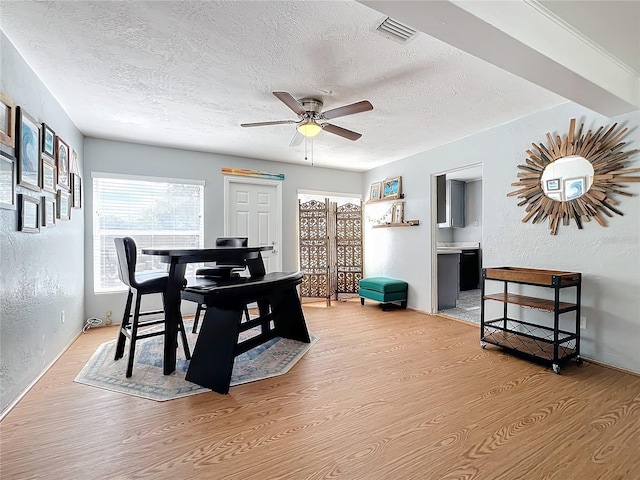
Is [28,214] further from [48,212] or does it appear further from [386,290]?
[386,290]

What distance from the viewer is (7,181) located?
6.67ft

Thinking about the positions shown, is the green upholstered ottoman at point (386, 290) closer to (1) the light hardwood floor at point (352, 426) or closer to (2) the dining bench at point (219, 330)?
(1) the light hardwood floor at point (352, 426)

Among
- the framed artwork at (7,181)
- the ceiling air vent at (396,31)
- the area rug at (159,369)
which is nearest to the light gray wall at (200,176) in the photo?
the area rug at (159,369)

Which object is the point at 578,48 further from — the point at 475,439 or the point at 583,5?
the point at 475,439

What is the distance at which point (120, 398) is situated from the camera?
2236 mm

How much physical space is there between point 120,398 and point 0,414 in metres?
0.62

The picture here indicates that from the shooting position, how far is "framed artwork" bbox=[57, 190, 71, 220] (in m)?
2.99

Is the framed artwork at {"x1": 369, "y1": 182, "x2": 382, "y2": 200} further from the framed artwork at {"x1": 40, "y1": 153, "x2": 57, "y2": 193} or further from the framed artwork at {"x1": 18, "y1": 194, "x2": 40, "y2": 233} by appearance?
the framed artwork at {"x1": 18, "y1": 194, "x2": 40, "y2": 233}

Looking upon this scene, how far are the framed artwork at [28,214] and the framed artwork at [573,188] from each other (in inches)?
175

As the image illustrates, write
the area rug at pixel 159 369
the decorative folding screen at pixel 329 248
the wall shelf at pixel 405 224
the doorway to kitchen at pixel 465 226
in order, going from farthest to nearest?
the doorway to kitchen at pixel 465 226 < the decorative folding screen at pixel 329 248 < the wall shelf at pixel 405 224 < the area rug at pixel 159 369

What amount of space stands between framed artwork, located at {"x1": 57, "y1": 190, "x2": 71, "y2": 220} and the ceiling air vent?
3.09 metres

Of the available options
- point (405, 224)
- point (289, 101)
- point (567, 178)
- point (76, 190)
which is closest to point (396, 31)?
point (289, 101)

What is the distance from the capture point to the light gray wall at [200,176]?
4.06 meters

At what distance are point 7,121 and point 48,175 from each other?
2.64ft
